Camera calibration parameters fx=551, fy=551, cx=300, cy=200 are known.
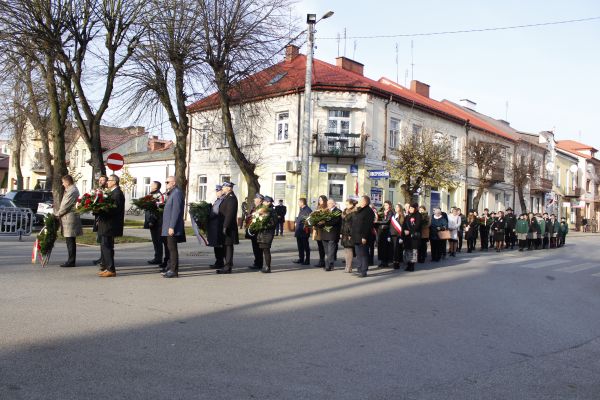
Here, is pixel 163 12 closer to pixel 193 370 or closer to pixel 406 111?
pixel 193 370

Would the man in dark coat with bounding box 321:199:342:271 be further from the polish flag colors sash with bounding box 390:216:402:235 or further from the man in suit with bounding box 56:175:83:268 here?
the man in suit with bounding box 56:175:83:268

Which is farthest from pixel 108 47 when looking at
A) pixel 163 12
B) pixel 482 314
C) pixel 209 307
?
pixel 482 314

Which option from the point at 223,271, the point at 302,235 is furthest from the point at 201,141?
the point at 223,271

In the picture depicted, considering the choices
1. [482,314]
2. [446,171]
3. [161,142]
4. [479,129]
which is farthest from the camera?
[161,142]

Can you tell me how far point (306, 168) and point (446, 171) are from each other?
899 cm

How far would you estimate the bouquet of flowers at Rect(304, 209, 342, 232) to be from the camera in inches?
505

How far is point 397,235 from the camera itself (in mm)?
13922

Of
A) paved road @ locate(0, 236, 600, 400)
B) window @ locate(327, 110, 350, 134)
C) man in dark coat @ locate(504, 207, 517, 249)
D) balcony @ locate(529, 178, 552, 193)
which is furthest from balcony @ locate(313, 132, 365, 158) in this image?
balcony @ locate(529, 178, 552, 193)

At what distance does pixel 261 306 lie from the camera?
7.97 metres

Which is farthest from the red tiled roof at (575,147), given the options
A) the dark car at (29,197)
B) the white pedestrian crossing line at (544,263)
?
the dark car at (29,197)

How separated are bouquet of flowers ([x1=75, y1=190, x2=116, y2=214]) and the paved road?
4.04ft

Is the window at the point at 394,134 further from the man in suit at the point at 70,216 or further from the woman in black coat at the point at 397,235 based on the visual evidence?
the man in suit at the point at 70,216

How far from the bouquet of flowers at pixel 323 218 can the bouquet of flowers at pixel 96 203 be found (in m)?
4.64

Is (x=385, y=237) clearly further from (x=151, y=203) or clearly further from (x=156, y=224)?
(x=151, y=203)
